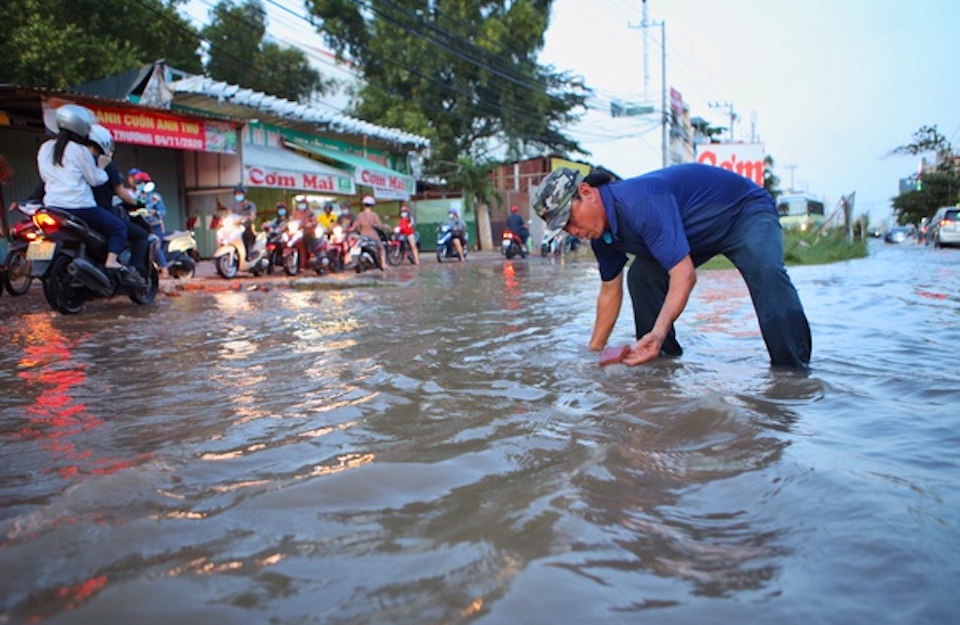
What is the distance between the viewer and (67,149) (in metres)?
5.62

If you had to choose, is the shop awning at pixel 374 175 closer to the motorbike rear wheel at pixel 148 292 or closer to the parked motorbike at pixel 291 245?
the parked motorbike at pixel 291 245

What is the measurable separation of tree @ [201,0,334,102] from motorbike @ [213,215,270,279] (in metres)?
15.8

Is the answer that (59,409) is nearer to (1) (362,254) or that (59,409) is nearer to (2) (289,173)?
(1) (362,254)

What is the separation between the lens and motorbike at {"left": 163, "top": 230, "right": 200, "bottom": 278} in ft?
32.4

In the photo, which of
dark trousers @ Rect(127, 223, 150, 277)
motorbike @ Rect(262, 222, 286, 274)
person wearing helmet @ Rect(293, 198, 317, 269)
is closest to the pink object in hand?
dark trousers @ Rect(127, 223, 150, 277)

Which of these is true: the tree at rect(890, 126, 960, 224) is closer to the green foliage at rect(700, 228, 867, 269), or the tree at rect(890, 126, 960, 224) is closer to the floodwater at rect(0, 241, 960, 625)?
the green foliage at rect(700, 228, 867, 269)

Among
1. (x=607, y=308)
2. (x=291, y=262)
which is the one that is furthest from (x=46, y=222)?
(x=291, y=262)

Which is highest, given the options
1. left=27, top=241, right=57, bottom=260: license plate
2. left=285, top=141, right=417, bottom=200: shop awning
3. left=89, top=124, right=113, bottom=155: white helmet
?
left=285, top=141, right=417, bottom=200: shop awning

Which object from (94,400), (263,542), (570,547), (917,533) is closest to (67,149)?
(94,400)

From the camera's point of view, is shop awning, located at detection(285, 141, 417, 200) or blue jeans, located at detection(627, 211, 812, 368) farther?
shop awning, located at detection(285, 141, 417, 200)

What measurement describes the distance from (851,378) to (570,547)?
2330mm

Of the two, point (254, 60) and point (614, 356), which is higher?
point (254, 60)

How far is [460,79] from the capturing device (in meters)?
28.2

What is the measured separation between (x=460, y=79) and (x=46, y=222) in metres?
24.2
